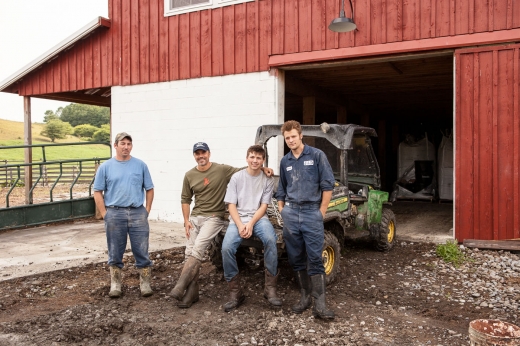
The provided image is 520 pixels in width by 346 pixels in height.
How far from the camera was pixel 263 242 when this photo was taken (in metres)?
4.59

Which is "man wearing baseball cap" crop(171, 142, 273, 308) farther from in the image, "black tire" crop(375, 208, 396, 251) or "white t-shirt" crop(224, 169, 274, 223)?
"black tire" crop(375, 208, 396, 251)

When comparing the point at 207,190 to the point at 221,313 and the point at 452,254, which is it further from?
the point at 452,254

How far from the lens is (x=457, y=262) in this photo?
6457mm

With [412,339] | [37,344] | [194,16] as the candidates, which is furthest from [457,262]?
[194,16]

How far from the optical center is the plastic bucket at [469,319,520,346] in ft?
9.70

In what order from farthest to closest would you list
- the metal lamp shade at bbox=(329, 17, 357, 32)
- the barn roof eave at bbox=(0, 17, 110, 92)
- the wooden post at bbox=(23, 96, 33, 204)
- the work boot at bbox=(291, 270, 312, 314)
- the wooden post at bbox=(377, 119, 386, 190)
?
the wooden post at bbox=(377, 119, 386, 190)
the wooden post at bbox=(23, 96, 33, 204)
the barn roof eave at bbox=(0, 17, 110, 92)
the metal lamp shade at bbox=(329, 17, 357, 32)
the work boot at bbox=(291, 270, 312, 314)

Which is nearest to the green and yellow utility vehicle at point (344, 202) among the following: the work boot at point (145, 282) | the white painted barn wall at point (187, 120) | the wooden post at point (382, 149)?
the work boot at point (145, 282)

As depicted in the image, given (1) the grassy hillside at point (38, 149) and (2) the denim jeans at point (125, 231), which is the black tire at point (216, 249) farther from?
(1) the grassy hillside at point (38, 149)

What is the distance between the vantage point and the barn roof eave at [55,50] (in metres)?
10.7

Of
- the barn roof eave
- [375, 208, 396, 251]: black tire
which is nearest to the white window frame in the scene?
the barn roof eave

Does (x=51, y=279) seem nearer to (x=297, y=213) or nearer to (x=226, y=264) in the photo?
(x=226, y=264)

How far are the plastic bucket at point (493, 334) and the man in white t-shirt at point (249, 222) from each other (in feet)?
6.19

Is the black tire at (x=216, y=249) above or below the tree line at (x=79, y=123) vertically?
below

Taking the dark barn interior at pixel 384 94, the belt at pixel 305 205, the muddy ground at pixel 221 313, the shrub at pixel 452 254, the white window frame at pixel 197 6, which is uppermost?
the white window frame at pixel 197 6
